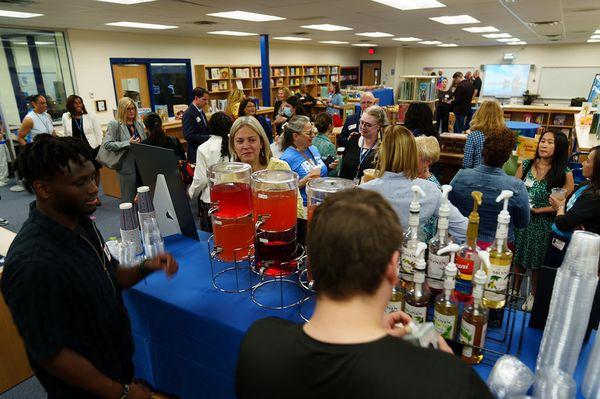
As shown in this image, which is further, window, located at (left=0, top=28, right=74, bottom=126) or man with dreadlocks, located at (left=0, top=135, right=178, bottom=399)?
window, located at (left=0, top=28, right=74, bottom=126)

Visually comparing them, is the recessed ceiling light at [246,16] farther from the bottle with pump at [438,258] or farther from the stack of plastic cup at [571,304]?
the stack of plastic cup at [571,304]

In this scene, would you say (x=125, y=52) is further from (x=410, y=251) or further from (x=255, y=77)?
(x=410, y=251)

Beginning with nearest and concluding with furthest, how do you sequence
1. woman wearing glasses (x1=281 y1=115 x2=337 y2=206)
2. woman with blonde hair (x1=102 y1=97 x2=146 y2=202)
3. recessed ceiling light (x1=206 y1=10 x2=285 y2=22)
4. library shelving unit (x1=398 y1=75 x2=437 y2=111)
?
1. woman wearing glasses (x1=281 y1=115 x2=337 y2=206)
2. woman with blonde hair (x1=102 y1=97 x2=146 y2=202)
3. recessed ceiling light (x1=206 y1=10 x2=285 y2=22)
4. library shelving unit (x1=398 y1=75 x2=437 y2=111)

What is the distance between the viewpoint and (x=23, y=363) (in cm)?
238

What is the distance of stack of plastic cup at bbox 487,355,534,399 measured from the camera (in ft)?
3.08

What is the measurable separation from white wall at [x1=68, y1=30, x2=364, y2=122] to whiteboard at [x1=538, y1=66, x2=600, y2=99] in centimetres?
1045

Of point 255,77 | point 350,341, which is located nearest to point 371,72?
point 255,77

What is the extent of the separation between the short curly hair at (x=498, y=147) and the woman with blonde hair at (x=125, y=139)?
3380 mm

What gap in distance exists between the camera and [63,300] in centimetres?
112

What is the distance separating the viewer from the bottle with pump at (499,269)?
1.10 meters

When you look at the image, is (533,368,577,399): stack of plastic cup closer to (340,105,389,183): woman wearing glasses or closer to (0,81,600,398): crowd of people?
(0,81,600,398): crowd of people

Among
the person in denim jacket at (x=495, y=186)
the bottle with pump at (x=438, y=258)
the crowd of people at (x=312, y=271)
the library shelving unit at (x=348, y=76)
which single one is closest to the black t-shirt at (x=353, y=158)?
the crowd of people at (x=312, y=271)

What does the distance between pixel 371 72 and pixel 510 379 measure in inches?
705

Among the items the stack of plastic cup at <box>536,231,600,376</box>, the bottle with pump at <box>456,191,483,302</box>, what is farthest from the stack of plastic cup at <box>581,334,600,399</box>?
the bottle with pump at <box>456,191,483,302</box>
